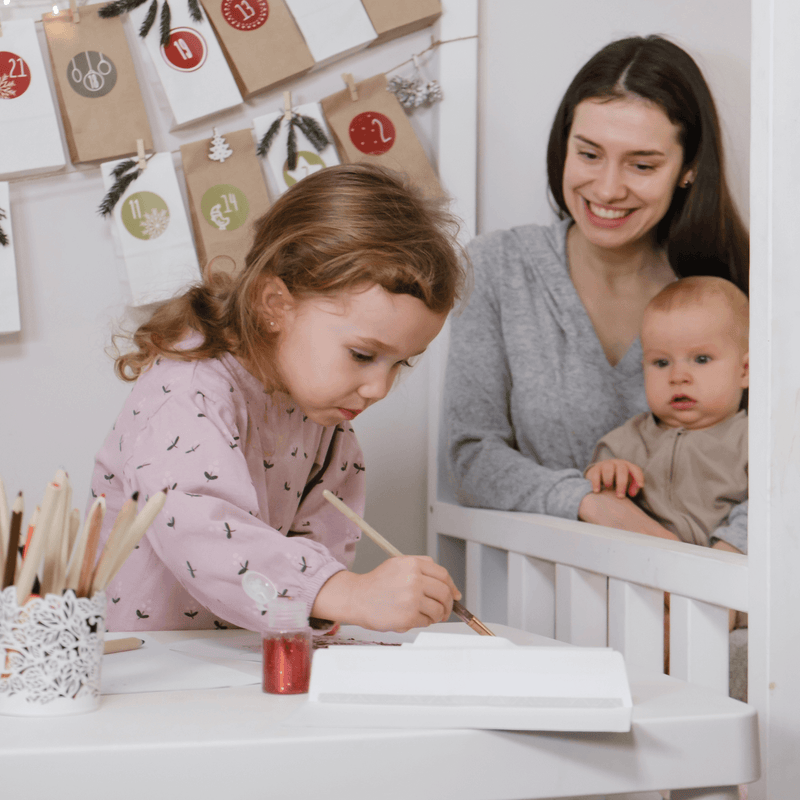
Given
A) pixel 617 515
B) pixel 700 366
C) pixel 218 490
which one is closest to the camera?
pixel 218 490

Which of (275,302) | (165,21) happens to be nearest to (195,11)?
(165,21)

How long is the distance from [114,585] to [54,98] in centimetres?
75

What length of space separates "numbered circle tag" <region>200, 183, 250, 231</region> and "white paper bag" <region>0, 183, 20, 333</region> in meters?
0.28

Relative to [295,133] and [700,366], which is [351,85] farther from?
[700,366]

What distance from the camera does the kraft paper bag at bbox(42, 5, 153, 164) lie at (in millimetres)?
1296

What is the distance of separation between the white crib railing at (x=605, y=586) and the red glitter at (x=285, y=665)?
0.86ft

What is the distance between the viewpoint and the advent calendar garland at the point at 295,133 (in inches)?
54.3

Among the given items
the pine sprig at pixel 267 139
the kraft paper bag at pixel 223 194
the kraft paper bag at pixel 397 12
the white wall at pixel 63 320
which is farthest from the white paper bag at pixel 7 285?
the kraft paper bag at pixel 397 12

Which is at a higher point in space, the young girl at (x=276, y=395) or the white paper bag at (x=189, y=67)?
the white paper bag at (x=189, y=67)

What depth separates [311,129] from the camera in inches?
54.8

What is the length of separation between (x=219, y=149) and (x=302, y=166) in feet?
0.42

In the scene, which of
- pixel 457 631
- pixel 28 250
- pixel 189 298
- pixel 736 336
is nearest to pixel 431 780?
pixel 457 631

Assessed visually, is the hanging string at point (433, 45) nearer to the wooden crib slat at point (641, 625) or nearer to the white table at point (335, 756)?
the wooden crib slat at point (641, 625)

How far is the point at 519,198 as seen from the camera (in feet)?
4.73
